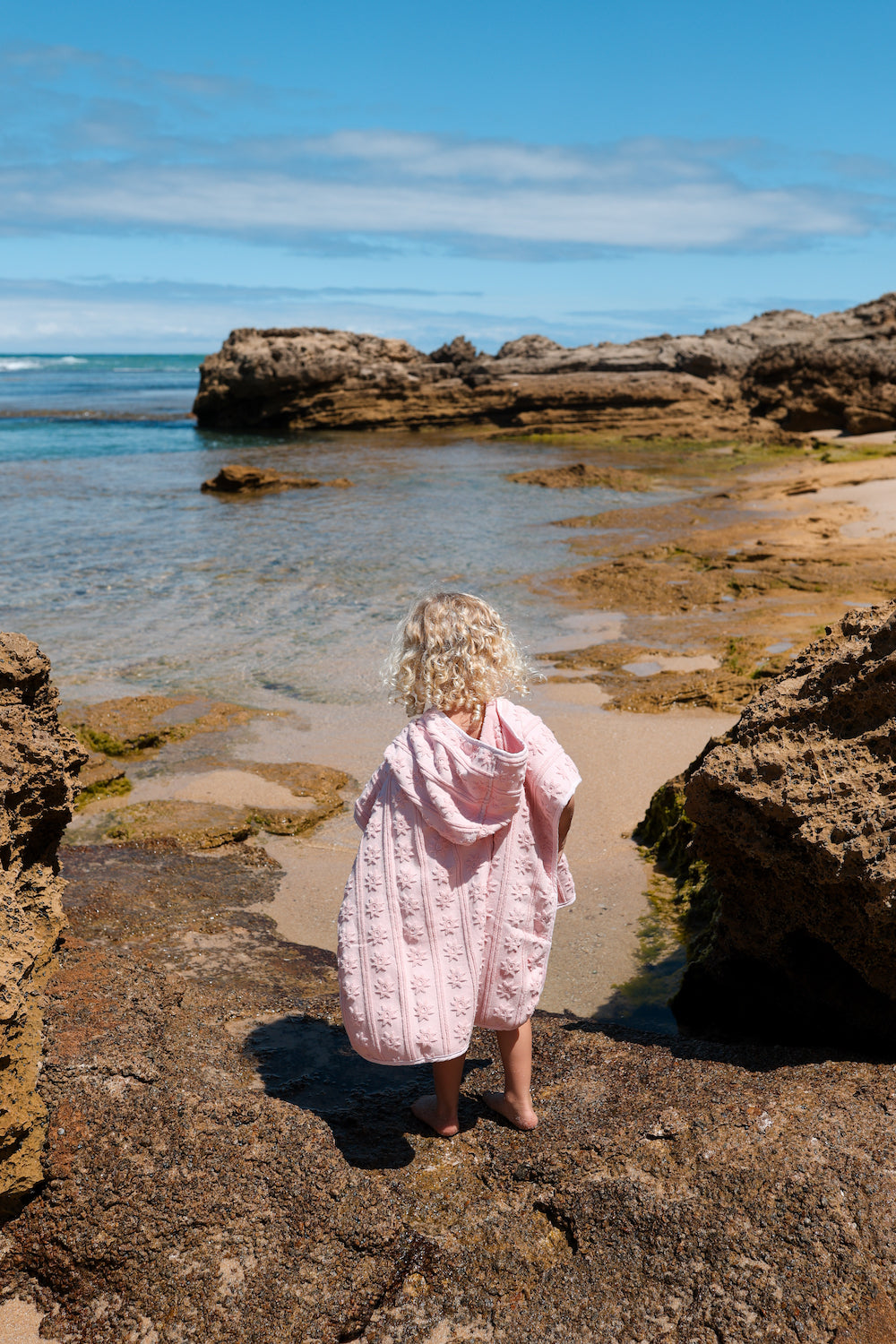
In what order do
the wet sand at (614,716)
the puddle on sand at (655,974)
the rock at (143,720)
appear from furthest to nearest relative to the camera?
the rock at (143,720) → the wet sand at (614,716) → the puddle on sand at (655,974)

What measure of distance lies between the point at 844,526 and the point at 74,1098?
44.6ft

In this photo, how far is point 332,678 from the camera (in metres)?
8.17

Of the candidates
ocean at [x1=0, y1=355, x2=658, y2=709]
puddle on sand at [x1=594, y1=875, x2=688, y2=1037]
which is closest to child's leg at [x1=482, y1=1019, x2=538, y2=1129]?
puddle on sand at [x1=594, y1=875, x2=688, y2=1037]

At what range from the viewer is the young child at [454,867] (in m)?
2.61

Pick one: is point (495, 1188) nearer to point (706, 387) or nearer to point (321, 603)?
point (321, 603)

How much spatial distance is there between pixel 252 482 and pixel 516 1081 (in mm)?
19400

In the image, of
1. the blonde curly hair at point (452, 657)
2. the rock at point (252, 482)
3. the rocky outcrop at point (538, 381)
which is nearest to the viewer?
the blonde curly hair at point (452, 657)

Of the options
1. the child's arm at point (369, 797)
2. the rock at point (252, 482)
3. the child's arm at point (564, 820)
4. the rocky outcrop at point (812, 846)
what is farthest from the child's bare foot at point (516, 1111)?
the rock at point (252, 482)

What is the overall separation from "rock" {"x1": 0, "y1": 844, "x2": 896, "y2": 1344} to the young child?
0.22 meters

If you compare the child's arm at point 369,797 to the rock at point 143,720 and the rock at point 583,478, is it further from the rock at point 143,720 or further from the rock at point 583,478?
the rock at point 583,478

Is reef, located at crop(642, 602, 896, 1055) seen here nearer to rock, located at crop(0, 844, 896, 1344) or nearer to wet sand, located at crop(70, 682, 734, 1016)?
rock, located at crop(0, 844, 896, 1344)

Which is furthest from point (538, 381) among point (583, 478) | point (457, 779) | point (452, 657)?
point (457, 779)

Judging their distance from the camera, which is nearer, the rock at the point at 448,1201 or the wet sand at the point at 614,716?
the rock at the point at 448,1201

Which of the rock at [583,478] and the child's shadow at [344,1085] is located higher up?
the rock at [583,478]
